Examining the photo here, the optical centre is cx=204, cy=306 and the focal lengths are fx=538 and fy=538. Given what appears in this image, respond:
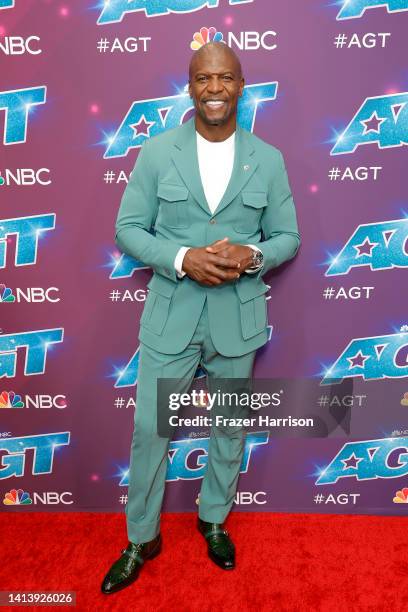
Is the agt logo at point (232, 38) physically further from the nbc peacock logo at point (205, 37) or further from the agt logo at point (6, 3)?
the agt logo at point (6, 3)

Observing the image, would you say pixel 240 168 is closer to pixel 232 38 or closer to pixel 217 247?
pixel 217 247

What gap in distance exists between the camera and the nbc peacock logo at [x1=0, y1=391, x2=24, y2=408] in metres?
2.59

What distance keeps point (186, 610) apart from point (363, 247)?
1.70m

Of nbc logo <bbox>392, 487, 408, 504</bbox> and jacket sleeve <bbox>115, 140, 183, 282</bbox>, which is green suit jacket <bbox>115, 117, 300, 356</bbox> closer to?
jacket sleeve <bbox>115, 140, 183, 282</bbox>

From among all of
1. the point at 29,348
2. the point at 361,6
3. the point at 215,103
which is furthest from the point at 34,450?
the point at 361,6

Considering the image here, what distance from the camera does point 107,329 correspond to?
2.48 m

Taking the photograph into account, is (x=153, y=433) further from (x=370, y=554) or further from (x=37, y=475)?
(x=370, y=554)

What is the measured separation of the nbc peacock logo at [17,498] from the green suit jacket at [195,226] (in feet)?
3.98

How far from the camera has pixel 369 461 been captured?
2721 millimetres

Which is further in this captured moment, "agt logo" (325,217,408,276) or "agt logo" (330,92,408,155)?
"agt logo" (325,217,408,276)

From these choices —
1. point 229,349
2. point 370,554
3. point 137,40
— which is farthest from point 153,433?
point 137,40

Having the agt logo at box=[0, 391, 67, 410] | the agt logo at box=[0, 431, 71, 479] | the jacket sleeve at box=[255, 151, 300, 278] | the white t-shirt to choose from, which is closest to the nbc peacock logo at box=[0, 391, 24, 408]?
the agt logo at box=[0, 391, 67, 410]

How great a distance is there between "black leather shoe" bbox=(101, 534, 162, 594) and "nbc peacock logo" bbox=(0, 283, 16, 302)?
1215mm

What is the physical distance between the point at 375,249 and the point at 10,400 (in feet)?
6.06
